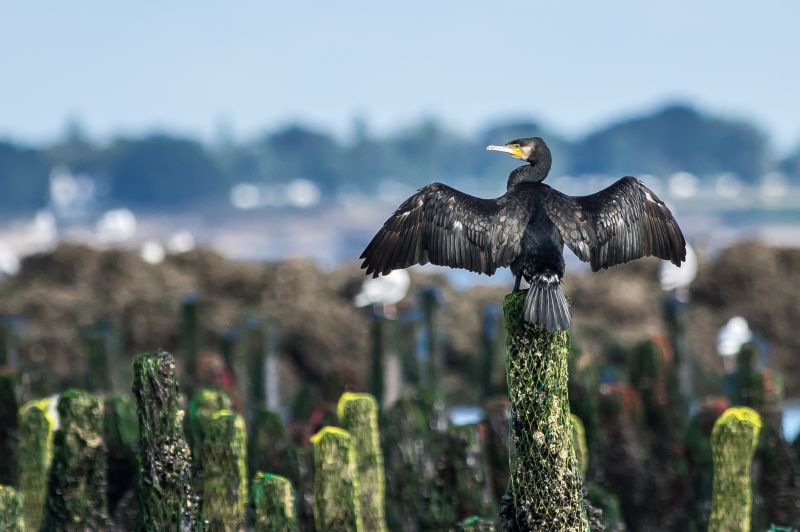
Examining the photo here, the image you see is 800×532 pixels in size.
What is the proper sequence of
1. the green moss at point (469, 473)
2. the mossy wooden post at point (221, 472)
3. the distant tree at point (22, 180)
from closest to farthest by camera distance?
the mossy wooden post at point (221, 472)
the green moss at point (469, 473)
the distant tree at point (22, 180)

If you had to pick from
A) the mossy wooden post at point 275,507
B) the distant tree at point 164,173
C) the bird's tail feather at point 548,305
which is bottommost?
the mossy wooden post at point 275,507

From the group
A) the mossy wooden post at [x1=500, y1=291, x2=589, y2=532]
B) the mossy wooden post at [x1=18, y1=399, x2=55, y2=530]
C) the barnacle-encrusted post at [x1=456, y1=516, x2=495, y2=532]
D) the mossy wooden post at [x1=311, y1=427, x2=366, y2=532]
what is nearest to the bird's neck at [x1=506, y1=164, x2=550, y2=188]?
the mossy wooden post at [x1=500, y1=291, x2=589, y2=532]

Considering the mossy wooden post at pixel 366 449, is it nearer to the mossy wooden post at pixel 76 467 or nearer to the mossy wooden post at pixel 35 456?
the mossy wooden post at pixel 76 467

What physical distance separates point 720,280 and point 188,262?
15520mm

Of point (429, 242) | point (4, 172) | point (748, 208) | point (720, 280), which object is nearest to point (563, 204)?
point (429, 242)

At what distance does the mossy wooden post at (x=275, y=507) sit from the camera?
30.0 ft

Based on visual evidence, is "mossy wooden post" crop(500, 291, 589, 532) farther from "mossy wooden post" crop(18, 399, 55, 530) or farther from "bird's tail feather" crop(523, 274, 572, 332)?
"mossy wooden post" crop(18, 399, 55, 530)

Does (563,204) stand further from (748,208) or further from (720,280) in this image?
(748,208)

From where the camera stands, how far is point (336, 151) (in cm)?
14825

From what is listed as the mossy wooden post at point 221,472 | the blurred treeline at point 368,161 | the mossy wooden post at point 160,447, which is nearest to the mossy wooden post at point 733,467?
the mossy wooden post at point 221,472

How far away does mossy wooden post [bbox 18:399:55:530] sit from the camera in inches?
432

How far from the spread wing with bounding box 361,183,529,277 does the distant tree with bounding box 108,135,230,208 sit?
119774 mm

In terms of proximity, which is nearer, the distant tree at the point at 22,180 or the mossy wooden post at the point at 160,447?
the mossy wooden post at the point at 160,447

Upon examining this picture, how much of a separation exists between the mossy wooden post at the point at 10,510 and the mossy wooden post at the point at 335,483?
7.30 feet
